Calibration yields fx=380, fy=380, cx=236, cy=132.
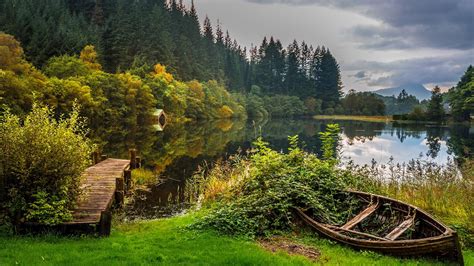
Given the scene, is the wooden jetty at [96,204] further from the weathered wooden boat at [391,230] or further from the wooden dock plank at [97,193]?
the weathered wooden boat at [391,230]

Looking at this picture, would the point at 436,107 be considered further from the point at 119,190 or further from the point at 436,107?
the point at 119,190

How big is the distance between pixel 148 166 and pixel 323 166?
1365 cm

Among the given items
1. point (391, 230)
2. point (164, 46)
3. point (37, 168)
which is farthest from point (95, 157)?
point (164, 46)

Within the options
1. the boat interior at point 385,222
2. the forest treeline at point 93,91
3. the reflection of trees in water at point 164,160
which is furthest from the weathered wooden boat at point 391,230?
the forest treeline at point 93,91

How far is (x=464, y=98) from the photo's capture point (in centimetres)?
6919

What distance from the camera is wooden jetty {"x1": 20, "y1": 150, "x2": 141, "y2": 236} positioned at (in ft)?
27.1

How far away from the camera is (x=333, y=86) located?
129m

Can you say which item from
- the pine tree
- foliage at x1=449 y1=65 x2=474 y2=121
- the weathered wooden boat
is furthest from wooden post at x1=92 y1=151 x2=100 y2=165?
the pine tree

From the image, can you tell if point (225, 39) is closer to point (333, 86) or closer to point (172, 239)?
point (333, 86)

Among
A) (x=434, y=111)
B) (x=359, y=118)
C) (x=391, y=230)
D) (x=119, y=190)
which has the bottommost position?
(x=391, y=230)

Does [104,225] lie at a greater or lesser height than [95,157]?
lesser

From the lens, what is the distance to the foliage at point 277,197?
9.16 meters

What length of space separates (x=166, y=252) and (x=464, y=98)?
249 feet

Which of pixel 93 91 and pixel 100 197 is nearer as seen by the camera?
pixel 100 197
